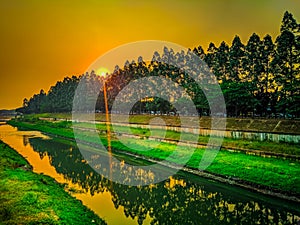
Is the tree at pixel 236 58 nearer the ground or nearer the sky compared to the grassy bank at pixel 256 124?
nearer the sky

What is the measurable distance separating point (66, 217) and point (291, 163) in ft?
59.0

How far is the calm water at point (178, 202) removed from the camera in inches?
714

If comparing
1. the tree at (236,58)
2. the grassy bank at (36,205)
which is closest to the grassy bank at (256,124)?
the tree at (236,58)

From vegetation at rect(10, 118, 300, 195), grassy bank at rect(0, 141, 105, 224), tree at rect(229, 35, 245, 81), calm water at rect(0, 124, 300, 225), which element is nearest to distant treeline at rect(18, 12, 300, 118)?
tree at rect(229, 35, 245, 81)

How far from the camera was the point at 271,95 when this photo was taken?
42.2m

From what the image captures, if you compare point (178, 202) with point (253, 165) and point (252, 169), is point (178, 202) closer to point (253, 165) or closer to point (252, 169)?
point (252, 169)

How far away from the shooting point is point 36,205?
658 inches

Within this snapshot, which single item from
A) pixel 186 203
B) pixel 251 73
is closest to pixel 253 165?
pixel 186 203

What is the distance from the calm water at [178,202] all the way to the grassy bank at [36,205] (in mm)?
1771

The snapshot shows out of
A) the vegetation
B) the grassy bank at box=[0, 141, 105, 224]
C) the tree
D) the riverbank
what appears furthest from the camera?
the tree

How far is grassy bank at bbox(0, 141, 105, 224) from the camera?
48.8 ft

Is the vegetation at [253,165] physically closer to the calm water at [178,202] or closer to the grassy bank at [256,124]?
the calm water at [178,202]

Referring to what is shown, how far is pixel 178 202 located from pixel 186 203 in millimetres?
593

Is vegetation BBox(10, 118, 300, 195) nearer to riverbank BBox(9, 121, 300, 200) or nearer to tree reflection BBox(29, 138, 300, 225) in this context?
riverbank BBox(9, 121, 300, 200)
